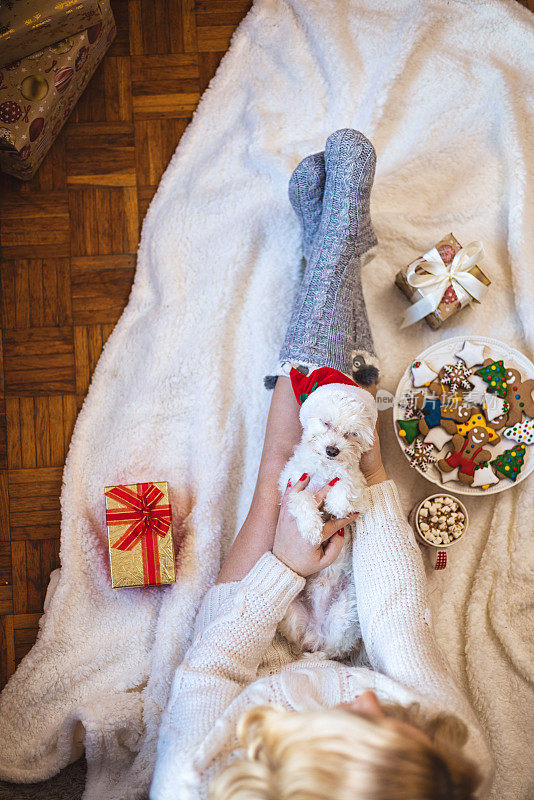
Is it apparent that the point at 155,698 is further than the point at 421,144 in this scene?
No

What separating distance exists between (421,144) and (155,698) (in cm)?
140

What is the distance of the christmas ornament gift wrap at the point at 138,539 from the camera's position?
1.23 meters

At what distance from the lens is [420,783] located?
0.64 meters

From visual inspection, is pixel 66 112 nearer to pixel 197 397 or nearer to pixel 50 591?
pixel 197 397

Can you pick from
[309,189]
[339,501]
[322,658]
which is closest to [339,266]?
[309,189]

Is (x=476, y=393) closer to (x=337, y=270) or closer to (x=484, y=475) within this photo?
(x=484, y=475)

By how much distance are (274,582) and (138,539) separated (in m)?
0.35

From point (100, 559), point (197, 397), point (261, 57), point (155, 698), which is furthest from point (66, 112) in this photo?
point (155, 698)

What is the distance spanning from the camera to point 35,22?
49.3 inches

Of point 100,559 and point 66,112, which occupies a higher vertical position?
point 66,112

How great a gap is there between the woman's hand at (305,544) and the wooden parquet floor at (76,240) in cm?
64

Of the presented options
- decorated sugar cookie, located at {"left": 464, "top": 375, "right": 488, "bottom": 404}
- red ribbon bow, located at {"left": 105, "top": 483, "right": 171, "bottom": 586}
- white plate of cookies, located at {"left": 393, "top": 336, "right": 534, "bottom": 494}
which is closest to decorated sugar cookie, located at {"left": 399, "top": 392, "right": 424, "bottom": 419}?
white plate of cookies, located at {"left": 393, "top": 336, "right": 534, "bottom": 494}

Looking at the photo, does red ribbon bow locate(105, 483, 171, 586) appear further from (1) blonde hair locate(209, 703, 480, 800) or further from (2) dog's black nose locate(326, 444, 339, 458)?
(1) blonde hair locate(209, 703, 480, 800)

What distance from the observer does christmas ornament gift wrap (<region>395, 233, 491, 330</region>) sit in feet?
4.33
